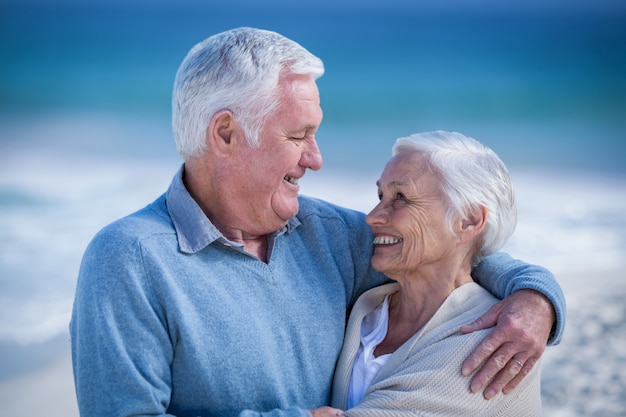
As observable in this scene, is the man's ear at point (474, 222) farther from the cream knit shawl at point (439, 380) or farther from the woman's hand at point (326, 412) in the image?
the woman's hand at point (326, 412)

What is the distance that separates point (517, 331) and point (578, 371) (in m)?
3.15

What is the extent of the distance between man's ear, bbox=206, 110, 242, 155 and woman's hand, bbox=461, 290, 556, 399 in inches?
31.9

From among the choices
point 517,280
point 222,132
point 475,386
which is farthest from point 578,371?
point 222,132

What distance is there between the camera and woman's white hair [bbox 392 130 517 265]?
205 centimetres

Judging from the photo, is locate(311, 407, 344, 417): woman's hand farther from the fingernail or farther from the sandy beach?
the sandy beach

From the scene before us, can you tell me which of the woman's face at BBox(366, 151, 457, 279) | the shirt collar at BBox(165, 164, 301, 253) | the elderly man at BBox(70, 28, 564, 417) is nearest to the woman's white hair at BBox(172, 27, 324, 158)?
the elderly man at BBox(70, 28, 564, 417)

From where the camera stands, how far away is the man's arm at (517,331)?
189 cm

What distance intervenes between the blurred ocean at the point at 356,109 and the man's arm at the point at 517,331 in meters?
3.22

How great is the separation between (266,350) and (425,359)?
40 cm

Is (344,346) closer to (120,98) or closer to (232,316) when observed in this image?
(232,316)

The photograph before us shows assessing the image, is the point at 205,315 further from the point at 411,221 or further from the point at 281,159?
the point at 411,221

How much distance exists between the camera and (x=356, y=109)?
6.22 meters

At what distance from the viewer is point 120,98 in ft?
19.7

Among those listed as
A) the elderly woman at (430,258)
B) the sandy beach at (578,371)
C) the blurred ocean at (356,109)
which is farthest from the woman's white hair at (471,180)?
the blurred ocean at (356,109)
